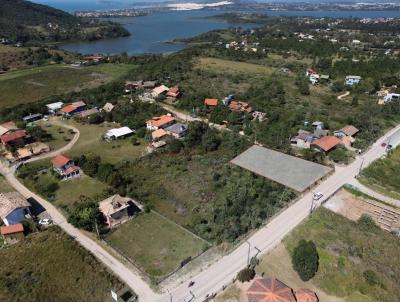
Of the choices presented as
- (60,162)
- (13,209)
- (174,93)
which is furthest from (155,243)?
(174,93)

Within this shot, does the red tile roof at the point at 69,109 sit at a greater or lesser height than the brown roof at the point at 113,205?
lesser

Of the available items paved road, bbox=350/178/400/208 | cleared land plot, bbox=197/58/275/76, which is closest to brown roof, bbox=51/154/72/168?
paved road, bbox=350/178/400/208

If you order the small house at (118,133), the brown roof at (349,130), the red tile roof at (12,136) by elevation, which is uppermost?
the brown roof at (349,130)

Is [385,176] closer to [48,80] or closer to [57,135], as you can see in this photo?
[57,135]

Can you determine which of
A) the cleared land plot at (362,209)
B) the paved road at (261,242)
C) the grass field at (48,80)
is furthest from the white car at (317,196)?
the grass field at (48,80)

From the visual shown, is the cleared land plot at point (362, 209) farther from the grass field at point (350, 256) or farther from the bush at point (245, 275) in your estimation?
the bush at point (245, 275)

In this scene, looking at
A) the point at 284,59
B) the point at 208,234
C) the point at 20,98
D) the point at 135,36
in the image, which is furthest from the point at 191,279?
the point at 135,36
